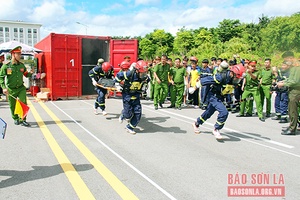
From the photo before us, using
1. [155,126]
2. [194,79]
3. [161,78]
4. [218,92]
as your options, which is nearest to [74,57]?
[161,78]

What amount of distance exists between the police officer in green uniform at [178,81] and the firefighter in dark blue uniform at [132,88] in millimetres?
4107

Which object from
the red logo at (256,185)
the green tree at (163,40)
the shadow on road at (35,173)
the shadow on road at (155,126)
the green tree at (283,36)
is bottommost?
the red logo at (256,185)

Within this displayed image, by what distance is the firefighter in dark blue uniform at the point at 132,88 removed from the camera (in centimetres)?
713

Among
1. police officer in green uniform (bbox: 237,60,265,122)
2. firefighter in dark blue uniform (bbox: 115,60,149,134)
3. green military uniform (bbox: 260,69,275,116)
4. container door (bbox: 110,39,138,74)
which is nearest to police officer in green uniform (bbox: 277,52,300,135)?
police officer in green uniform (bbox: 237,60,265,122)

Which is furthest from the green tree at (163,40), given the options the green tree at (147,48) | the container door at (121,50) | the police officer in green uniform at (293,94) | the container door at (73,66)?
the police officer in green uniform at (293,94)

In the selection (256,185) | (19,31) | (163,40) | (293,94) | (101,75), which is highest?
(19,31)

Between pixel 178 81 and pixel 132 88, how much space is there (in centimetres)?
443

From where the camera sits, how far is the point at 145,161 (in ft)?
17.1

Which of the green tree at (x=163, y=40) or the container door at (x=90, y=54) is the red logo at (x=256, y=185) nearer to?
the container door at (x=90, y=54)

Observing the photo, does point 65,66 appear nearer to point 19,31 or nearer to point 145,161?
point 145,161

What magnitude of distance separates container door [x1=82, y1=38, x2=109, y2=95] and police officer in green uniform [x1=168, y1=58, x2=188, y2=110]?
4.31m

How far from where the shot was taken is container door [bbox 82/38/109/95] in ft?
45.4

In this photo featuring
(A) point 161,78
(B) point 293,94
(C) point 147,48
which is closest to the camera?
(B) point 293,94

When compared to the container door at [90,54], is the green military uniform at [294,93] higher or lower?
lower
